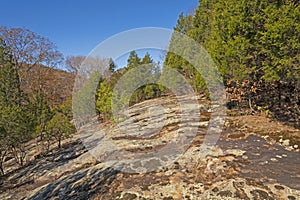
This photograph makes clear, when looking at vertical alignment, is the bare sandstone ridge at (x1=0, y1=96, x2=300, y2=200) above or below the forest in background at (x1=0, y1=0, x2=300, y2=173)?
below

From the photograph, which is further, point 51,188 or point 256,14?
point 256,14

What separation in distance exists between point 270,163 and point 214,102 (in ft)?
34.5

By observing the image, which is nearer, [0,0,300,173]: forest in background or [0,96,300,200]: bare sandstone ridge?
[0,96,300,200]: bare sandstone ridge

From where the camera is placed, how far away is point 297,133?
24.2ft

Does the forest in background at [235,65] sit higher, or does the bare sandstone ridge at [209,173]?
the forest in background at [235,65]

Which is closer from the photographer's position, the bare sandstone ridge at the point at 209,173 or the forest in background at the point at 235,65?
the bare sandstone ridge at the point at 209,173

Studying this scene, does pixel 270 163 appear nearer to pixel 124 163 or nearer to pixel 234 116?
pixel 124 163

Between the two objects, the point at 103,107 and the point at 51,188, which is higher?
the point at 103,107

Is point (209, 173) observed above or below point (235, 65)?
below

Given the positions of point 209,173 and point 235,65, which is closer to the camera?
point 209,173

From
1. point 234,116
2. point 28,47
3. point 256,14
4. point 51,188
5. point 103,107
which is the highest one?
point 28,47

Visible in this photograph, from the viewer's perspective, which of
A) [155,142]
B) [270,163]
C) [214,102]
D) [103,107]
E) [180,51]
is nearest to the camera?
[270,163]

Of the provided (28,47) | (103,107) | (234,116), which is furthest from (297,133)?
(28,47)

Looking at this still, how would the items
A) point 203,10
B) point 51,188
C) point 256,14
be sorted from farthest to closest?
1. point 203,10
2. point 256,14
3. point 51,188
